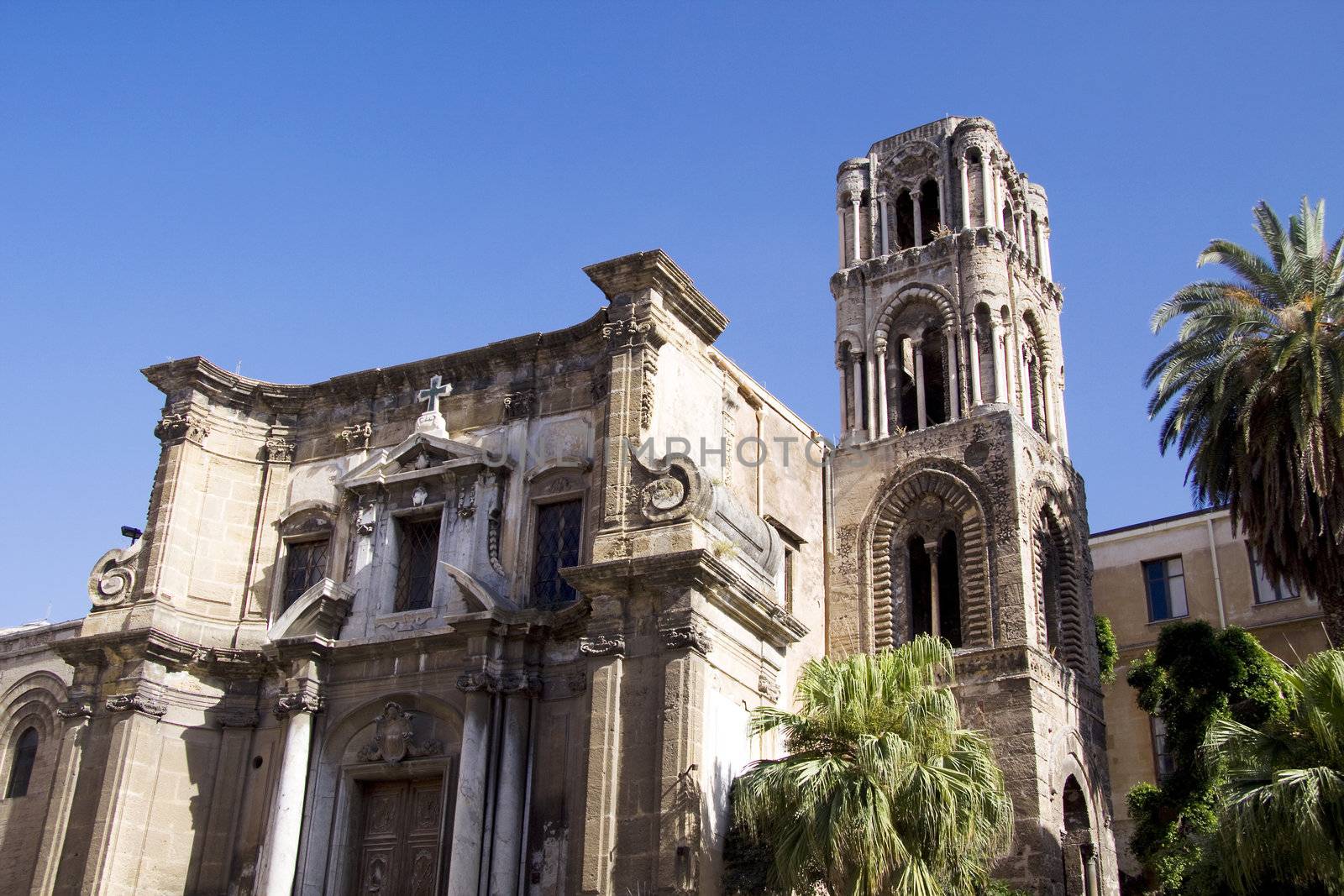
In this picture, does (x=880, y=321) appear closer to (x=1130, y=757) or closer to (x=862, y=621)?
(x=862, y=621)

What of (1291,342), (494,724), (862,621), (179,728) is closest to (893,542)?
(862,621)

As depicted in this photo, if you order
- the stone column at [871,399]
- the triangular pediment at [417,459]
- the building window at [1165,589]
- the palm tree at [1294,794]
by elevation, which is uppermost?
the stone column at [871,399]

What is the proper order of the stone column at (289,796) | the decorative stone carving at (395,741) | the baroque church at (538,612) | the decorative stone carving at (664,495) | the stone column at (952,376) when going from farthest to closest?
the stone column at (952,376)
the decorative stone carving at (395,741)
the stone column at (289,796)
the decorative stone carving at (664,495)
the baroque church at (538,612)

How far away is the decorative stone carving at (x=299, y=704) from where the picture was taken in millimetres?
21906

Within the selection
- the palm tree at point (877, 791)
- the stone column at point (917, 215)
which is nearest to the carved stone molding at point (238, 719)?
the palm tree at point (877, 791)

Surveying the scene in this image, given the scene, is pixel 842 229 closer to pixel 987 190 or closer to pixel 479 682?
pixel 987 190

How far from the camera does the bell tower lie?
23.8m

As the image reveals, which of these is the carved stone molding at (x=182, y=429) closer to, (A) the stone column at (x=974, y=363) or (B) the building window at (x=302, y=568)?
(B) the building window at (x=302, y=568)

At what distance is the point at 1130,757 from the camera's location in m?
33.6

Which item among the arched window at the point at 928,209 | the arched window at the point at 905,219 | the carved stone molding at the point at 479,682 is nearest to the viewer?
the carved stone molding at the point at 479,682

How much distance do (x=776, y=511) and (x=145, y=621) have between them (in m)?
10.1

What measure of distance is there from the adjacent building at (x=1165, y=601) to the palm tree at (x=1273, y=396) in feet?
28.2

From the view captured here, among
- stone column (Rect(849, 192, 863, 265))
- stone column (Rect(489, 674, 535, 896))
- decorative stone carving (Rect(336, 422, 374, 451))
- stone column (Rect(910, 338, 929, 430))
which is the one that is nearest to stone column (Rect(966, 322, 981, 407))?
stone column (Rect(910, 338, 929, 430))

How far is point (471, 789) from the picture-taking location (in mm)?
20125
